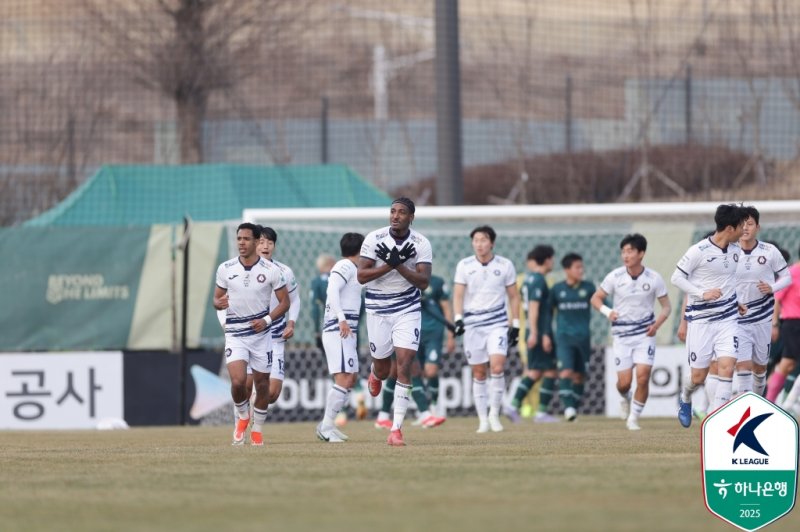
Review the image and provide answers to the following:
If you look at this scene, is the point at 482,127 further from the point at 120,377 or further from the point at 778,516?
the point at 778,516

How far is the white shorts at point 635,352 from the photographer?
1842 cm

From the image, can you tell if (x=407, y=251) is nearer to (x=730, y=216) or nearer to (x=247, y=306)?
(x=247, y=306)

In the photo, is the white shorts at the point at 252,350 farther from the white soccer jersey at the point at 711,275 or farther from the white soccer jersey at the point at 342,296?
the white soccer jersey at the point at 711,275

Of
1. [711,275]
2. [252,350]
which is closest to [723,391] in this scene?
[711,275]

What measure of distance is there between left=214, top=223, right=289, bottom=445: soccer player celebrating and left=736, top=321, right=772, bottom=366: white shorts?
4.92 m

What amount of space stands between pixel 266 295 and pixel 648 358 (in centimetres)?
552

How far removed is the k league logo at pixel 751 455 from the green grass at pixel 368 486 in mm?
191

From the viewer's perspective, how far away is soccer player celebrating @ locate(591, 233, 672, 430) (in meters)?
18.4

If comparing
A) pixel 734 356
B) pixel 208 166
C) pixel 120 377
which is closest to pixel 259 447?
pixel 734 356

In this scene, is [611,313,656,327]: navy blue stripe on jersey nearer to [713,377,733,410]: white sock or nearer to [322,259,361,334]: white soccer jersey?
[713,377,733,410]: white sock

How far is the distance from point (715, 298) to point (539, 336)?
20.5 ft

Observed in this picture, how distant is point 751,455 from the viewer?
9.37 meters

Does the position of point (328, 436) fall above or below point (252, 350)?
below

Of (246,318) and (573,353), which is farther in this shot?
(573,353)
